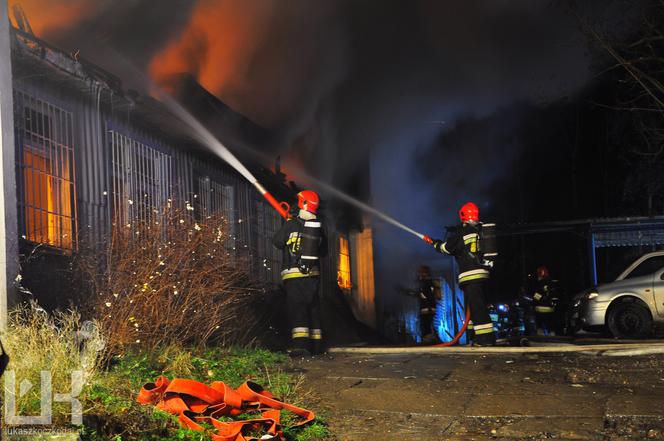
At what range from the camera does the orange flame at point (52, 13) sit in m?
8.56

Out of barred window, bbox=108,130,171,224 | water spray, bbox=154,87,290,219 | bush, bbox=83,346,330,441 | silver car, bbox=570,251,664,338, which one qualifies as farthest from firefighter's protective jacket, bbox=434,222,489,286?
silver car, bbox=570,251,664,338

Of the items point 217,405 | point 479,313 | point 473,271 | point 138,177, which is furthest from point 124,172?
point 217,405

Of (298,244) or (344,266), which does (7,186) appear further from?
(344,266)

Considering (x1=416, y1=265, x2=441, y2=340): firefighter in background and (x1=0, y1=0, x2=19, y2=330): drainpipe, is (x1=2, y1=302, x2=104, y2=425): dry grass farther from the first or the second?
(x1=416, y1=265, x2=441, y2=340): firefighter in background

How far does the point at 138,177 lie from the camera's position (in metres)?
9.84

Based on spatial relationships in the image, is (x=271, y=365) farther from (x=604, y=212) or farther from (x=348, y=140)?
(x=604, y=212)

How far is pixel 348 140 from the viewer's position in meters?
18.6

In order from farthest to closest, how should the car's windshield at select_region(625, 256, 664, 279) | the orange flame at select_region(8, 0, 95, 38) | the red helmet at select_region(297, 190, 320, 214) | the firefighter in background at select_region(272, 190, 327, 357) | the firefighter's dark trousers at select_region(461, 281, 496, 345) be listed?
the car's windshield at select_region(625, 256, 664, 279)
the firefighter's dark trousers at select_region(461, 281, 496, 345)
the red helmet at select_region(297, 190, 320, 214)
the firefighter in background at select_region(272, 190, 327, 357)
the orange flame at select_region(8, 0, 95, 38)

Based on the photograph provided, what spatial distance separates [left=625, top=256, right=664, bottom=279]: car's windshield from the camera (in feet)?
43.9

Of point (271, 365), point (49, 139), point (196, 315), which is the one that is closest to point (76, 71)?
point (49, 139)

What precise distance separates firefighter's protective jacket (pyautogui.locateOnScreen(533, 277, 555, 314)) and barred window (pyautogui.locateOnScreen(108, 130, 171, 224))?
8512 mm

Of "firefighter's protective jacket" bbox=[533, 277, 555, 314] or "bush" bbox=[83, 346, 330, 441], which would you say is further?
"firefighter's protective jacket" bbox=[533, 277, 555, 314]

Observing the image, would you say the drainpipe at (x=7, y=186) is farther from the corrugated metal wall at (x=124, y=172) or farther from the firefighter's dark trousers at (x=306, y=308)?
the firefighter's dark trousers at (x=306, y=308)

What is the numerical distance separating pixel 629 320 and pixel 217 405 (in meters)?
10.3
